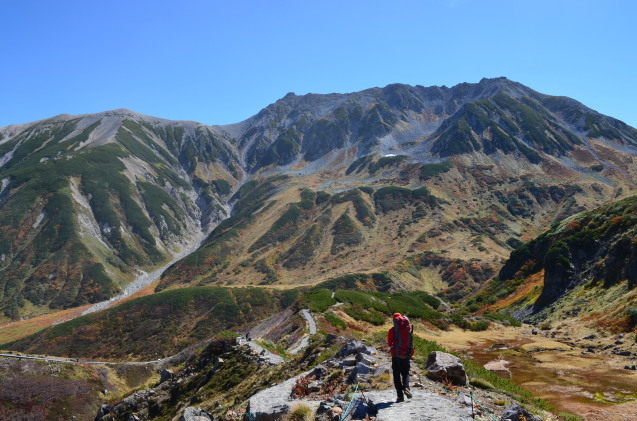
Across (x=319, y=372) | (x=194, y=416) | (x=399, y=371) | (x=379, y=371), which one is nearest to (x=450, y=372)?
(x=379, y=371)

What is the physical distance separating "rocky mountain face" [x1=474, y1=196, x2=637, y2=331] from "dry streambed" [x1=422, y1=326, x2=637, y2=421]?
15.2 ft

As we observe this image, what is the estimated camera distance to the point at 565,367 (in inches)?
800

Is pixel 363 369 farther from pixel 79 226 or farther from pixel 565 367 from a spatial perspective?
pixel 79 226

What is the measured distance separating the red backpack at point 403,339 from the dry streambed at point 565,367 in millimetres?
7481

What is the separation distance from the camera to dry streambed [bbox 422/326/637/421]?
13430 mm

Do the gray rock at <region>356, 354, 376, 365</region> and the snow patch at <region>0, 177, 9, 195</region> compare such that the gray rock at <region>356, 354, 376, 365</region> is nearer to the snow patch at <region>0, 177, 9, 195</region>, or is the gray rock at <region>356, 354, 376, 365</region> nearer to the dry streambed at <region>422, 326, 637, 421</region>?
the dry streambed at <region>422, 326, 637, 421</region>

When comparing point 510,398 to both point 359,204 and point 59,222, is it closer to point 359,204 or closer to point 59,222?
point 359,204

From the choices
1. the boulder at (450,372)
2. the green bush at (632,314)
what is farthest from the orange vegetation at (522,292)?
the boulder at (450,372)

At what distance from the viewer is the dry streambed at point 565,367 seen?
44.1ft

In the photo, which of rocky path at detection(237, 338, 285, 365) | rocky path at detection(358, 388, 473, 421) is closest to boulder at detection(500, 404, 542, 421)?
rocky path at detection(358, 388, 473, 421)

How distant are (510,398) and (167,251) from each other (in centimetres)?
16219

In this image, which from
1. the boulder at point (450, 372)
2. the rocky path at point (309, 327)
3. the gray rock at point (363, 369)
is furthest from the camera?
the rocky path at point (309, 327)

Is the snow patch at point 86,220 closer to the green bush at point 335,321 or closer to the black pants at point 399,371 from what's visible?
the green bush at point 335,321

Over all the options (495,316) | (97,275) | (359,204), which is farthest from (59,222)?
(495,316)
